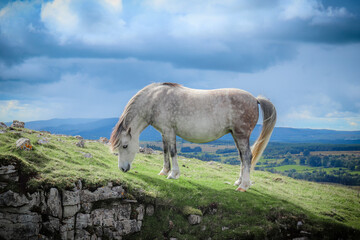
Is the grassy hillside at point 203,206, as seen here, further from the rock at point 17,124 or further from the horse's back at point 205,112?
the rock at point 17,124

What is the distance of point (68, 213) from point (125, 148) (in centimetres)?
458

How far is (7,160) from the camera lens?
34.8 ft

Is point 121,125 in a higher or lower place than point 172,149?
higher

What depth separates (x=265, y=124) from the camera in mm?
14453

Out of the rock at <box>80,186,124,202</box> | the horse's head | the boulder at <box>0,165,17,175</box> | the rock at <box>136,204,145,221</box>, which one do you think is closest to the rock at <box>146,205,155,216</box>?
the rock at <box>136,204,145,221</box>

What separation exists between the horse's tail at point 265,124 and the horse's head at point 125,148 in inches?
255

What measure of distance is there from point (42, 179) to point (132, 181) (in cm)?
375

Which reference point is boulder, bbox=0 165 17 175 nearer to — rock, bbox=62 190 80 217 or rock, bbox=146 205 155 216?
rock, bbox=62 190 80 217

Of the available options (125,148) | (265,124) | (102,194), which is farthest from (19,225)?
(265,124)

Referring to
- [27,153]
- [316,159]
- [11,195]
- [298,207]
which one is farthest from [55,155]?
[316,159]

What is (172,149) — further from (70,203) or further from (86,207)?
(70,203)

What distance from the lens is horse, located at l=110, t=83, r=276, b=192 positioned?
13391 millimetres

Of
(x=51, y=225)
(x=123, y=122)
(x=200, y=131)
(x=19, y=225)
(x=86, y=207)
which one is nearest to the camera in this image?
(x=19, y=225)

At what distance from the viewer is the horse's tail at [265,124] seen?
14.3 metres
